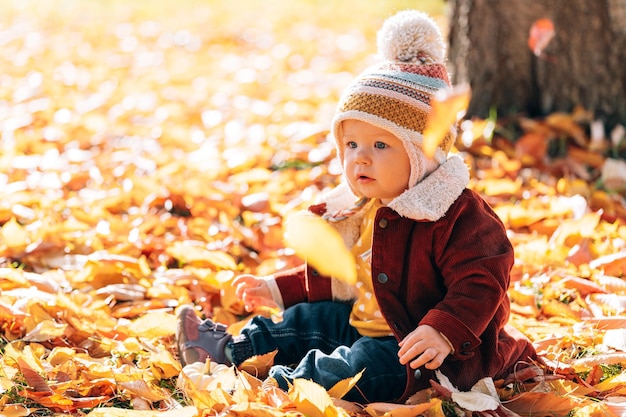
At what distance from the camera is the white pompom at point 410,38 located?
6.61 ft

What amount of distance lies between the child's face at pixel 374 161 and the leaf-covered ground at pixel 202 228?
51cm

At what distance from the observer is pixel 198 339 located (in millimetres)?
2170

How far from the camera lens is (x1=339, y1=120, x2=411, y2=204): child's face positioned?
1.94m

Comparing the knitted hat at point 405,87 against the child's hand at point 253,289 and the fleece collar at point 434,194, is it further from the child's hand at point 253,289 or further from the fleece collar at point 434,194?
Answer: the child's hand at point 253,289

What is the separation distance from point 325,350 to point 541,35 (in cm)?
231

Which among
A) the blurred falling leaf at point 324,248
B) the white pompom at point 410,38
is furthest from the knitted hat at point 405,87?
the blurred falling leaf at point 324,248

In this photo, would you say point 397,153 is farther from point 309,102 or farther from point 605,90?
point 309,102

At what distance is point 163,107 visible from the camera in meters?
5.04

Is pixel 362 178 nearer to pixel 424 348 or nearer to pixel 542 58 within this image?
pixel 424 348

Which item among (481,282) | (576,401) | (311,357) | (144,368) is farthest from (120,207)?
(576,401)

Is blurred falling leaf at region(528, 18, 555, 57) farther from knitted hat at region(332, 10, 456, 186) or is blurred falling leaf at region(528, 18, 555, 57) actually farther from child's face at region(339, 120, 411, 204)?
child's face at region(339, 120, 411, 204)

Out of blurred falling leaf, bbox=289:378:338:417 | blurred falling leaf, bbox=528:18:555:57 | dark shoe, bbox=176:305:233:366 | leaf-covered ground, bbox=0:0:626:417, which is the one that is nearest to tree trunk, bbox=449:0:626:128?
blurred falling leaf, bbox=528:18:555:57

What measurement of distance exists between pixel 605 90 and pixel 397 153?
2269 millimetres

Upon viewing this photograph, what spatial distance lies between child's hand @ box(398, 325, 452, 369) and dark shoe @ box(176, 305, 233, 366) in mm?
565
